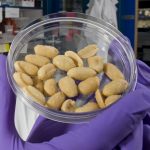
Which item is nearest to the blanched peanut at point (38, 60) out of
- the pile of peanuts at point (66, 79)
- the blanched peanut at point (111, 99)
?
the pile of peanuts at point (66, 79)

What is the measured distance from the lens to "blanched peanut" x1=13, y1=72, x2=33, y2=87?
505 millimetres

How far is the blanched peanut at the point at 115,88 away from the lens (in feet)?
1.65

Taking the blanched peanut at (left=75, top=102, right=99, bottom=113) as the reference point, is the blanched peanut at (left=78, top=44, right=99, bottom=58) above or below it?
above

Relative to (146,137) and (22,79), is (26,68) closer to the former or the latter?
(22,79)

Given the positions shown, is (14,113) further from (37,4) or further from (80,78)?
(37,4)

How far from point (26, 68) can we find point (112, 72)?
129 mm

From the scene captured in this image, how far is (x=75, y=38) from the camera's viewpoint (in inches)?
25.1

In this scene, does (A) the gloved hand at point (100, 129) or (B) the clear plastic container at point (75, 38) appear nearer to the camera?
(A) the gloved hand at point (100, 129)

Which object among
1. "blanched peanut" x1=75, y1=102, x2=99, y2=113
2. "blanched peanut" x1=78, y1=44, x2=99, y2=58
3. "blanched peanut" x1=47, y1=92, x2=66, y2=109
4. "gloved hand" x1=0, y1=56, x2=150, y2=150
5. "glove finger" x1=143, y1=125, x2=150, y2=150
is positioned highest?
"blanched peanut" x1=78, y1=44, x2=99, y2=58

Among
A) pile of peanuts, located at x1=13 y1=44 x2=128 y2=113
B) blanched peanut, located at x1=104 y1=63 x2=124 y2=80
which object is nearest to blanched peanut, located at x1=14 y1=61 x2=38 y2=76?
pile of peanuts, located at x1=13 y1=44 x2=128 y2=113

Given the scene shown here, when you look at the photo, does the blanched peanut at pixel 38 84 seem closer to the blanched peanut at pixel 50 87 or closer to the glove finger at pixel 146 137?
the blanched peanut at pixel 50 87

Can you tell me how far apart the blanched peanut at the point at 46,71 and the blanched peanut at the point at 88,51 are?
0.19 ft

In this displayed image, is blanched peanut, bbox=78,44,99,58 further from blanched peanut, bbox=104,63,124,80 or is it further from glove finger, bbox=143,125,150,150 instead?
glove finger, bbox=143,125,150,150

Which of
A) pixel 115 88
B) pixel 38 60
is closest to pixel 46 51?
pixel 38 60
